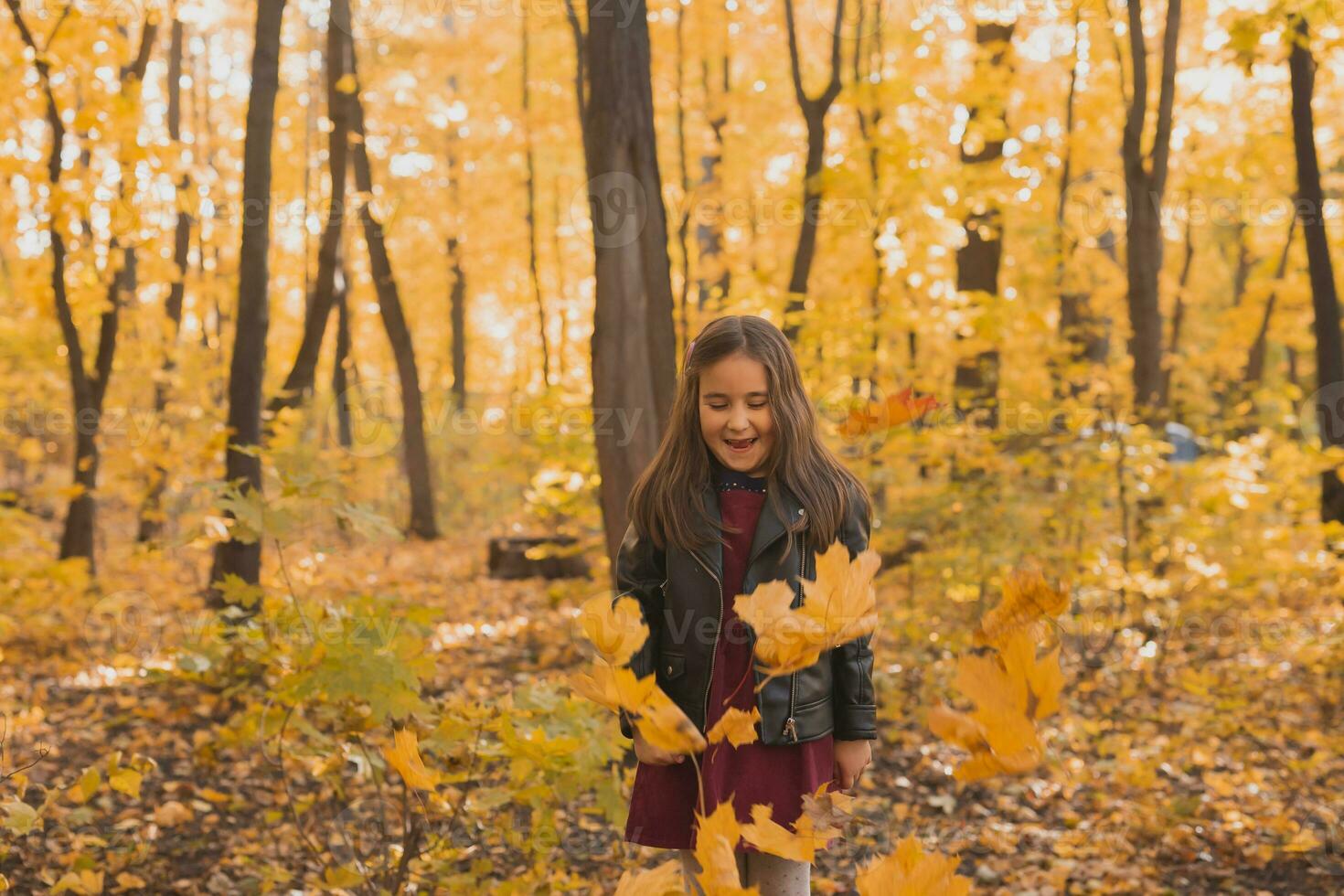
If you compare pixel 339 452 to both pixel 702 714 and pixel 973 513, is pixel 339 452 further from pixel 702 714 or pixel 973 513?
pixel 702 714

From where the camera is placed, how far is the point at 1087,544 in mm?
6594

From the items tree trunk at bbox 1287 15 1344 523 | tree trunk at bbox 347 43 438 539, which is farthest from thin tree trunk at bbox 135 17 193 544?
tree trunk at bbox 1287 15 1344 523

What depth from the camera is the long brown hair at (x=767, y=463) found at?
2.28 metres

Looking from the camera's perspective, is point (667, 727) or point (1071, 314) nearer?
point (667, 727)

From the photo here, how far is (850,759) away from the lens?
232 cm

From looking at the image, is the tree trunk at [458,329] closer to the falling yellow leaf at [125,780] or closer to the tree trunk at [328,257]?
the tree trunk at [328,257]

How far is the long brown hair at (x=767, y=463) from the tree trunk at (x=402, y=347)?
887 cm

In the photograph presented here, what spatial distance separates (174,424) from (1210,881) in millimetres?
9902

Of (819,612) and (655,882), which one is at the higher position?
(819,612)

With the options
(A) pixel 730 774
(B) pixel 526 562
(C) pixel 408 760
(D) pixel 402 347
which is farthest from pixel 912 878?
(D) pixel 402 347

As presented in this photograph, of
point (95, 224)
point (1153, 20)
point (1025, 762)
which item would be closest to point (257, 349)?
point (95, 224)

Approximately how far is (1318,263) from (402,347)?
913 cm

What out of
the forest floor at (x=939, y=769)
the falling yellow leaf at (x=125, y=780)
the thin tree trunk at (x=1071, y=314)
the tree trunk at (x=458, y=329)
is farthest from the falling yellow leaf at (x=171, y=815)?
the tree trunk at (x=458, y=329)

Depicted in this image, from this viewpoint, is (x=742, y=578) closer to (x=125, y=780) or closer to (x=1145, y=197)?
(x=125, y=780)
